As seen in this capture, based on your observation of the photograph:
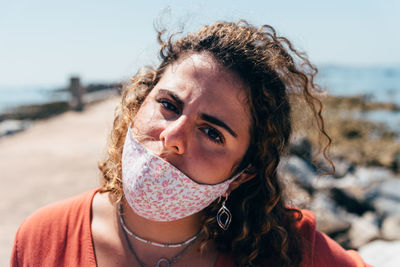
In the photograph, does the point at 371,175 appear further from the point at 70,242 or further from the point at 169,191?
the point at 70,242

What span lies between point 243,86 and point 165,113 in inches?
17.5

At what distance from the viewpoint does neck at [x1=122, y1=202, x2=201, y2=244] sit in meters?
1.85

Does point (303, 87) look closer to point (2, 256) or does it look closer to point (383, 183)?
point (2, 256)

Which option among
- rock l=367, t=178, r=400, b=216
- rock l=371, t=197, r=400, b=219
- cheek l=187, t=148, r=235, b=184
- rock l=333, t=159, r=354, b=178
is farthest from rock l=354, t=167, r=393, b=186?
cheek l=187, t=148, r=235, b=184

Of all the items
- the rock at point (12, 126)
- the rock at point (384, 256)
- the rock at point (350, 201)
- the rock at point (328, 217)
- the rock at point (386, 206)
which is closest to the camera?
the rock at point (384, 256)

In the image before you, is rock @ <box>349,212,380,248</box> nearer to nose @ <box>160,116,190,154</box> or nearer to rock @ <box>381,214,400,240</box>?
rock @ <box>381,214,400,240</box>

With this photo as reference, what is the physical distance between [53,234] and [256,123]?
1.29m

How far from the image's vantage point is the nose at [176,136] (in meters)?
1.56

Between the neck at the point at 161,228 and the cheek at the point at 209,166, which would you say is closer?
the cheek at the point at 209,166

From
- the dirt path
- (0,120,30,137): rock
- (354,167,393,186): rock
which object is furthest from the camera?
(0,120,30,137): rock

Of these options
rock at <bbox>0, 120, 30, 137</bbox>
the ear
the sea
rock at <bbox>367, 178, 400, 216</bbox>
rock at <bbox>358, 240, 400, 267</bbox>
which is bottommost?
the sea

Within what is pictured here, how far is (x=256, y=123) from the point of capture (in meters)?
1.83

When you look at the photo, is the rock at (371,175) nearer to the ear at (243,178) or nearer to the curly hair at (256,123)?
the curly hair at (256,123)

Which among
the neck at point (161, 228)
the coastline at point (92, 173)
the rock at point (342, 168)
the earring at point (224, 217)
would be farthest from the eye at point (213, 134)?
the rock at point (342, 168)
